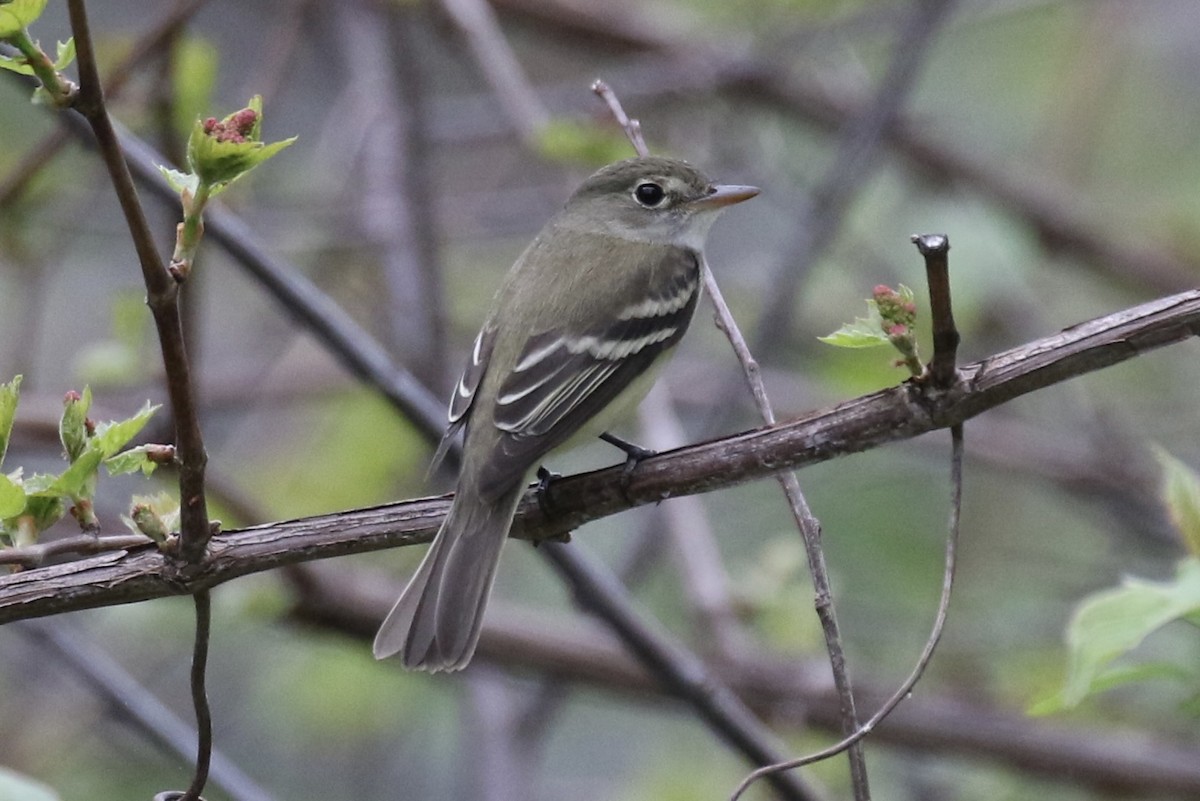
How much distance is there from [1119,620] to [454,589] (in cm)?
151

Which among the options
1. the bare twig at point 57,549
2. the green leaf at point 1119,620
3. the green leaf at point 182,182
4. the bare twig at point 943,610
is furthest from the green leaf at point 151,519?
the green leaf at point 1119,620

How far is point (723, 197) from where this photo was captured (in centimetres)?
464

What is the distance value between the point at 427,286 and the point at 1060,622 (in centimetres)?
331

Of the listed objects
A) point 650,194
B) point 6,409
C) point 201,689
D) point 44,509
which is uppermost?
point 650,194

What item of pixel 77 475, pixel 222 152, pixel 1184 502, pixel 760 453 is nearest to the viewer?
pixel 222 152

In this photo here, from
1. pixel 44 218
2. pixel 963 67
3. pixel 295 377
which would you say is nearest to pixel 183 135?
pixel 44 218

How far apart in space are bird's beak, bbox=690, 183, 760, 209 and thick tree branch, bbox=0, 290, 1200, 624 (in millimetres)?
1870

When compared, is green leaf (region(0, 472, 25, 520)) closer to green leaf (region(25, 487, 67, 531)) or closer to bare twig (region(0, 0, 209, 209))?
green leaf (region(25, 487, 67, 531))

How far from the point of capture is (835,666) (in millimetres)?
2488

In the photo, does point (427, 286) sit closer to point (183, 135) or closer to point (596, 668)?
point (183, 135)

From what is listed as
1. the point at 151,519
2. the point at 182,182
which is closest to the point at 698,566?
the point at 151,519

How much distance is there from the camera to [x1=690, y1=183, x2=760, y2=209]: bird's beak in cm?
454

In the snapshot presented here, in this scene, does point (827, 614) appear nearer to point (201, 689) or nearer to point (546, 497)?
point (546, 497)

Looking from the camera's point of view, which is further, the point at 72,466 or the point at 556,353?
the point at 556,353
